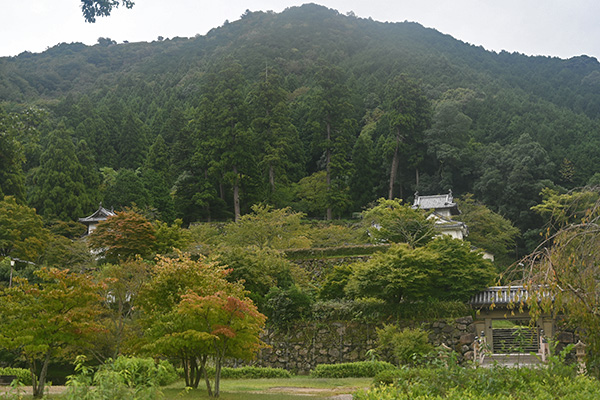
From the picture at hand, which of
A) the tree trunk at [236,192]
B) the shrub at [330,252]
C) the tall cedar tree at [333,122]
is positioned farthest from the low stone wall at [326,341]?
the tall cedar tree at [333,122]

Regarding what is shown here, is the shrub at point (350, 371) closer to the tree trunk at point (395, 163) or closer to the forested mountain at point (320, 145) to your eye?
the forested mountain at point (320, 145)

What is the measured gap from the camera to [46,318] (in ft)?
42.3

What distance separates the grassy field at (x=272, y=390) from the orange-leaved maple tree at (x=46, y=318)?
1120 mm

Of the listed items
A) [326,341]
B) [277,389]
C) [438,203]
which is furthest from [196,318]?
[438,203]

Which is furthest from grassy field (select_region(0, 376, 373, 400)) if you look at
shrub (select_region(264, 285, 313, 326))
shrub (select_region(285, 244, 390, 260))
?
shrub (select_region(285, 244, 390, 260))

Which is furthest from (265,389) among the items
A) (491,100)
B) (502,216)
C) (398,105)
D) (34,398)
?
(491,100)

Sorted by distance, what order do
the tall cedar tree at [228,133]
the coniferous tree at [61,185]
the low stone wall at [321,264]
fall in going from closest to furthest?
the low stone wall at [321,264]
the coniferous tree at [61,185]
the tall cedar tree at [228,133]

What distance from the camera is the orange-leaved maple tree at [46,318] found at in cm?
1273

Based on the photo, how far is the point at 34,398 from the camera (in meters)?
12.5

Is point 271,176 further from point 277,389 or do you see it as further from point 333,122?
point 277,389

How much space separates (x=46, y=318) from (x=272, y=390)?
5.86m

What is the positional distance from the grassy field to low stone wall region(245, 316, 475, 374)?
3.62 m

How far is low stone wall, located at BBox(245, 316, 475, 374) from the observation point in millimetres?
22219

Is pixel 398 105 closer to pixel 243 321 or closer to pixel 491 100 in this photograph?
pixel 491 100
